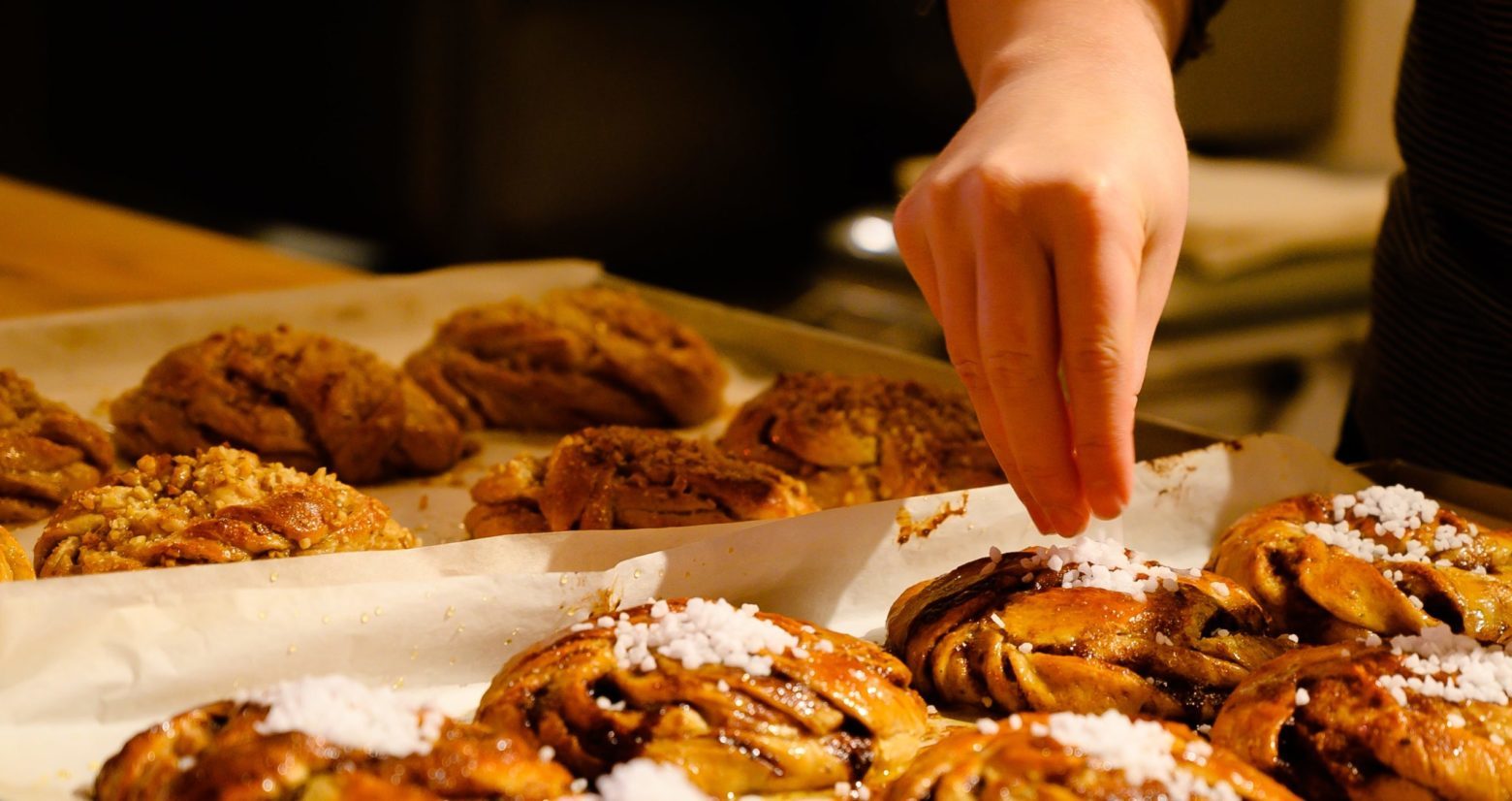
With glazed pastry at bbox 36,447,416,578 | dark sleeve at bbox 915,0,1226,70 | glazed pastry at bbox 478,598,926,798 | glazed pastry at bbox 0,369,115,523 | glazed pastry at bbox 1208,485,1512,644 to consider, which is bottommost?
glazed pastry at bbox 0,369,115,523

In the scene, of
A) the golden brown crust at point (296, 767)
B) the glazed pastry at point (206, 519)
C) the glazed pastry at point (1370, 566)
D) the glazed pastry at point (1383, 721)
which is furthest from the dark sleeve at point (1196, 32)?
the golden brown crust at point (296, 767)

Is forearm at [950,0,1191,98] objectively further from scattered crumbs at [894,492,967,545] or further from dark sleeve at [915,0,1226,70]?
scattered crumbs at [894,492,967,545]

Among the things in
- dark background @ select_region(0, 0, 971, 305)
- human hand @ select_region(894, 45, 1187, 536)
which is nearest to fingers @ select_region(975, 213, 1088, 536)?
human hand @ select_region(894, 45, 1187, 536)

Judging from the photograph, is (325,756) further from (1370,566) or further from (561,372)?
(561,372)

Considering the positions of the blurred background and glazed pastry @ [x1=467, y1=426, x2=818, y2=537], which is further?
the blurred background

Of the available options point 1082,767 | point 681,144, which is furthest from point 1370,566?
point 681,144

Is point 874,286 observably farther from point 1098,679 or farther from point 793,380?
point 1098,679
